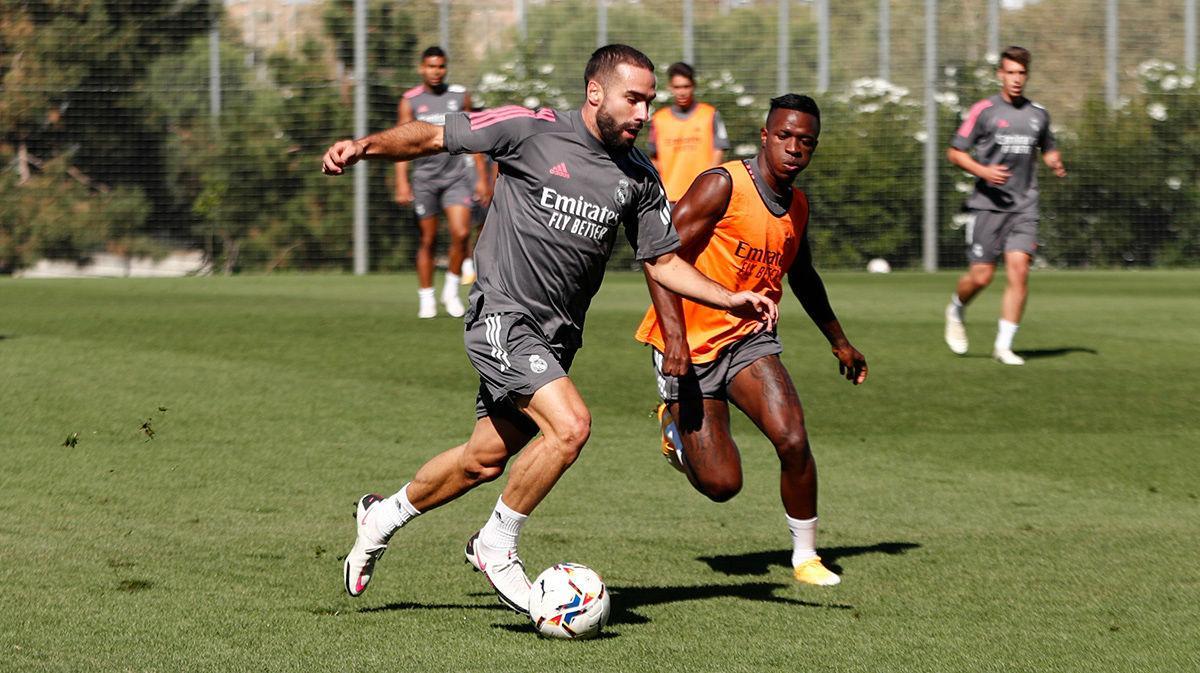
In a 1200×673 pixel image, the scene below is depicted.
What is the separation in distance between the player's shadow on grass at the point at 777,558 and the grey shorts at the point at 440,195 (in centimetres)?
871

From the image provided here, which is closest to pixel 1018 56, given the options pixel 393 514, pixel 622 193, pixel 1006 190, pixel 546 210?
pixel 1006 190

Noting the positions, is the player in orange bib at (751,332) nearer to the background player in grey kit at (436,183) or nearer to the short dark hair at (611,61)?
the short dark hair at (611,61)

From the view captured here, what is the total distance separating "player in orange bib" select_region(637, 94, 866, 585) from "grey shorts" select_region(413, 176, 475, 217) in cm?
831

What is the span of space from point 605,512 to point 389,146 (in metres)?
2.90

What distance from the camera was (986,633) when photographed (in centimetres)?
582

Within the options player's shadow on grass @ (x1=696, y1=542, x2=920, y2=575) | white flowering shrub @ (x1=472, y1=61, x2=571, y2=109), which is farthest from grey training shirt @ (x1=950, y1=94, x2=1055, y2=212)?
white flowering shrub @ (x1=472, y1=61, x2=571, y2=109)

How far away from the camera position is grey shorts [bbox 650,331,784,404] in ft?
23.9

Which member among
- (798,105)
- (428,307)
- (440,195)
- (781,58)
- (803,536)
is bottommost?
(428,307)

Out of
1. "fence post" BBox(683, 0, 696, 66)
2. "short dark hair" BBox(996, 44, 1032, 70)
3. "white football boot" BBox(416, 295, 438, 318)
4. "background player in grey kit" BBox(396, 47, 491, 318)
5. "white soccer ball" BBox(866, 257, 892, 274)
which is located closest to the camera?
"short dark hair" BBox(996, 44, 1032, 70)

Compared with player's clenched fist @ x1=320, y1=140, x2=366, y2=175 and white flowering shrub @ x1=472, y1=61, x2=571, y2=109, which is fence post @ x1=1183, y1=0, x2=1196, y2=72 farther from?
player's clenched fist @ x1=320, y1=140, x2=366, y2=175

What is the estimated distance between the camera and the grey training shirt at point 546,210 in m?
6.08

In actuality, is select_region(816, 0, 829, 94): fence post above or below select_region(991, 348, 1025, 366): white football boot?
above

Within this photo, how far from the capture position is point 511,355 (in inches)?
235

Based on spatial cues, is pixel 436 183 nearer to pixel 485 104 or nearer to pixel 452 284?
pixel 452 284
